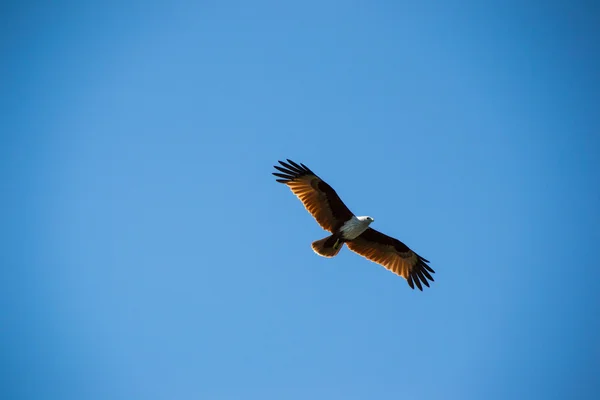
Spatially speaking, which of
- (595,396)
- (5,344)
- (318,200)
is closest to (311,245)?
(318,200)

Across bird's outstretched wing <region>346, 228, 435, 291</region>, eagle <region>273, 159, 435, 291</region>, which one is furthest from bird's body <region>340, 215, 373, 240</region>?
bird's outstretched wing <region>346, 228, 435, 291</region>

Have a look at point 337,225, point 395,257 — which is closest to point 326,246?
point 337,225

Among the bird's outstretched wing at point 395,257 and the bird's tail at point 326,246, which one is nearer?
the bird's tail at point 326,246

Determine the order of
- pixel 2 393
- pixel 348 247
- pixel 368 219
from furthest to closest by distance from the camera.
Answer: pixel 2 393 < pixel 348 247 < pixel 368 219

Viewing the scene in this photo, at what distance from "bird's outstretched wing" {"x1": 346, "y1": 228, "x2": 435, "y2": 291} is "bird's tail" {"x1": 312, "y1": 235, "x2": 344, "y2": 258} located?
76 centimetres

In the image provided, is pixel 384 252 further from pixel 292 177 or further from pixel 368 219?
pixel 292 177

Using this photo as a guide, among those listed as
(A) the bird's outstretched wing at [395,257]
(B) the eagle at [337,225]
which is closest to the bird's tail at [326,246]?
(B) the eagle at [337,225]

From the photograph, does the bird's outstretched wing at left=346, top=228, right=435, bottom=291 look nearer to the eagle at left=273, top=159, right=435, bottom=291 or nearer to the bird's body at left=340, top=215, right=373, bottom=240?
the eagle at left=273, top=159, right=435, bottom=291

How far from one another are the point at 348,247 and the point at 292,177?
210 cm

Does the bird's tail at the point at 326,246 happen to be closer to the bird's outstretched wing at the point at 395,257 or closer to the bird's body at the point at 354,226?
the bird's body at the point at 354,226

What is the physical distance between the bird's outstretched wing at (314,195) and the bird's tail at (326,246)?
286mm

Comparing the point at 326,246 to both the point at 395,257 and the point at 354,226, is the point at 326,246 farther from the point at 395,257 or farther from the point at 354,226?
the point at 395,257

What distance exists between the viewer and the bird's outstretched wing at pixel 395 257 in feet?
40.7

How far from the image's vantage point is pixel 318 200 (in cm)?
1187
